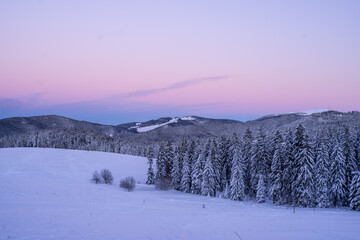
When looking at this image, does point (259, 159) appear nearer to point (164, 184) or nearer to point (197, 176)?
point (197, 176)

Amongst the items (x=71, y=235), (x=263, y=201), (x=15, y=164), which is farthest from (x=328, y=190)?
(x=15, y=164)

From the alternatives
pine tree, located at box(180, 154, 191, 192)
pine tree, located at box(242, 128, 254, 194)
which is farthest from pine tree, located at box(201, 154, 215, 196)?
pine tree, located at box(180, 154, 191, 192)

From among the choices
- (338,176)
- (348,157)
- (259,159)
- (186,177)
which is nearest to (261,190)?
(259,159)

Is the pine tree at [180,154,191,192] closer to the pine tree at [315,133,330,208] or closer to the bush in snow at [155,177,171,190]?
the bush in snow at [155,177,171,190]

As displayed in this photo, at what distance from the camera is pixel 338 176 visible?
40.9 meters

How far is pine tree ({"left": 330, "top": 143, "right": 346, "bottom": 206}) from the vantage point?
40.8 meters

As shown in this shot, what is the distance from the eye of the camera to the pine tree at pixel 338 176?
40.8m

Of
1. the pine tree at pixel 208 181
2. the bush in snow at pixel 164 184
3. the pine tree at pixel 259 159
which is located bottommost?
the bush in snow at pixel 164 184

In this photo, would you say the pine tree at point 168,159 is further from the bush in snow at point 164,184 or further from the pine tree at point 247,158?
the pine tree at point 247,158

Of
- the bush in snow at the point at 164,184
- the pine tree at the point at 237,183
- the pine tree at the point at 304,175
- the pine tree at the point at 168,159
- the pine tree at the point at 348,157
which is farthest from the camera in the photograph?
the pine tree at the point at 168,159

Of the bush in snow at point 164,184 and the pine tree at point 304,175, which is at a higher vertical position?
the pine tree at point 304,175

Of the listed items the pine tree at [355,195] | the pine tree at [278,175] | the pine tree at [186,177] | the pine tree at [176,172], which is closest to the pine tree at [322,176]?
the pine tree at [355,195]

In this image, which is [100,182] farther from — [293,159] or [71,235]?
[71,235]

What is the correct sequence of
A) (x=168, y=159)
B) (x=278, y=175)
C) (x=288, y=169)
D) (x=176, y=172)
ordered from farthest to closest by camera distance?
(x=168, y=159), (x=176, y=172), (x=278, y=175), (x=288, y=169)
